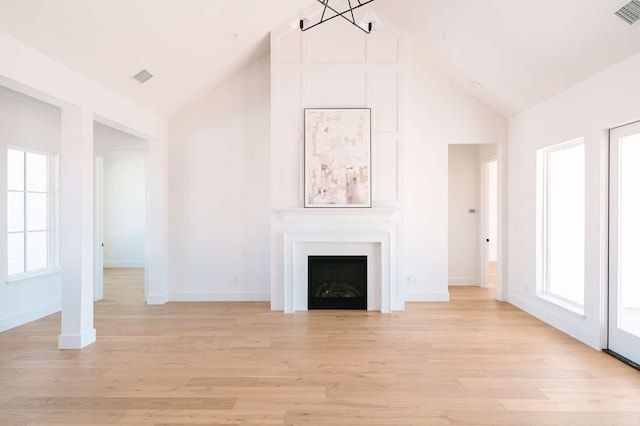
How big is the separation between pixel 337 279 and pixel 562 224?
2872 mm

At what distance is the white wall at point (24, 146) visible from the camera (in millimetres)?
4645

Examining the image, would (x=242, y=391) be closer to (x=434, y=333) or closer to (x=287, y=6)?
(x=434, y=333)

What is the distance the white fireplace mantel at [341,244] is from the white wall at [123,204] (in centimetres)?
549

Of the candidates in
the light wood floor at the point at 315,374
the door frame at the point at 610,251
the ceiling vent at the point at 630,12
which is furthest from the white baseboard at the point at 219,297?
the ceiling vent at the point at 630,12

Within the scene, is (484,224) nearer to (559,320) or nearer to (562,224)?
(562,224)

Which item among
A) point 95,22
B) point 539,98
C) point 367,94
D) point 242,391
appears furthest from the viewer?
point 367,94

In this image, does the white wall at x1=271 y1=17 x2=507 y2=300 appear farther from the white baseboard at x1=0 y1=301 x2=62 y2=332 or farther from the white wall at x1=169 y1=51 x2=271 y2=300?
the white baseboard at x1=0 y1=301 x2=62 y2=332

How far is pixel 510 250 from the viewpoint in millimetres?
5910

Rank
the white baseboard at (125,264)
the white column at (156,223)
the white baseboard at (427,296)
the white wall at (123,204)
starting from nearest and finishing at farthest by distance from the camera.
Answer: the white column at (156,223), the white baseboard at (427,296), the white baseboard at (125,264), the white wall at (123,204)

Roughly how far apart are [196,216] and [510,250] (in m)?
4.70

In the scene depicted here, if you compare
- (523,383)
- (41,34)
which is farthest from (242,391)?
(41,34)

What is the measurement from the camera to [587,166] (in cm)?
409

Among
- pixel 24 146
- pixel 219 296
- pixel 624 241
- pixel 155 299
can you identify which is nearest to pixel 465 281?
pixel 624 241

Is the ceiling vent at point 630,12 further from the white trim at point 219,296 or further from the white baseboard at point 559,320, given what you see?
the white trim at point 219,296
